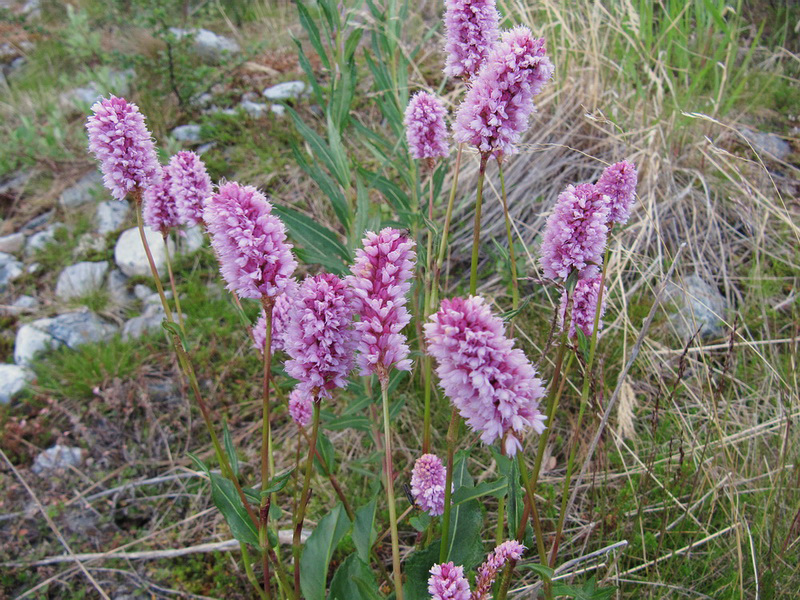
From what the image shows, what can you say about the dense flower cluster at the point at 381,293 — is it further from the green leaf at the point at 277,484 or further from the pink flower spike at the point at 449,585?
the pink flower spike at the point at 449,585

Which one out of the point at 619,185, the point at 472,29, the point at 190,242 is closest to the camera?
the point at 619,185

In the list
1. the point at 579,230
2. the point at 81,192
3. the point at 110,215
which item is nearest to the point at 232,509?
the point at 579,230

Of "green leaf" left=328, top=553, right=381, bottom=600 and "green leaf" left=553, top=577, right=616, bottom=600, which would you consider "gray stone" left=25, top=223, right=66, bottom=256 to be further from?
"green leaf" left=553, top=577, right=616, bottom=600

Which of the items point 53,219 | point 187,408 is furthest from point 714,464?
point 53,219

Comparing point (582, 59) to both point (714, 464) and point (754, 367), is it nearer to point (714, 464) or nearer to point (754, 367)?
point (754, 367)

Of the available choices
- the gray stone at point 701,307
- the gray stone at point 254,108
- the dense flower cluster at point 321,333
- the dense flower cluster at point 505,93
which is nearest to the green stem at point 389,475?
the dense flower cluster at point 321,333

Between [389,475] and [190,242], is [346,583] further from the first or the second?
[190,242]

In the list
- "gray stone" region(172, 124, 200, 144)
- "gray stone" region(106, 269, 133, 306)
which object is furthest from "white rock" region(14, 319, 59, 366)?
"gray stone" region(172, 124, 200, 144)
